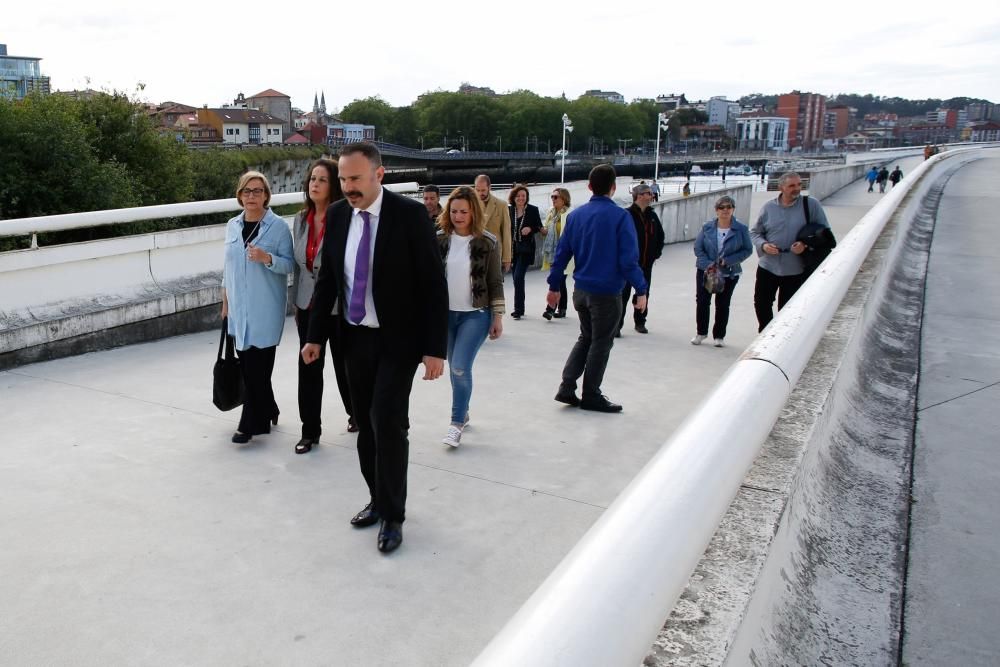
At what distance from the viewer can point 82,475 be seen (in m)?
4.70

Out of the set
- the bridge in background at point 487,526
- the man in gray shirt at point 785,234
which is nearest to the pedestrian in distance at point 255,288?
the bridge in background at point 487,526

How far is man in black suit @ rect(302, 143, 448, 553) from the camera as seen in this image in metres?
3.88

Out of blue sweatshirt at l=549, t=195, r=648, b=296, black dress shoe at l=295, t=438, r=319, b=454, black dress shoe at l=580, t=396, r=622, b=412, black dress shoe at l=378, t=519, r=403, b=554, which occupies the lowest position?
black dress shoe at l=580, t=396, r=622, b=412

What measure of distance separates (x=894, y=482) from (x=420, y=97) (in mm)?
164414

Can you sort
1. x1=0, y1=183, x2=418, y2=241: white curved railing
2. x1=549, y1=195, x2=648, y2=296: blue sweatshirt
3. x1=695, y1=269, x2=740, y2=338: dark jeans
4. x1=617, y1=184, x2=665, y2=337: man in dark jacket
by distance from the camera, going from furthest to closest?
x1=617, y1=184, x2=665, y2=337: man in dark jacket < x1=695, y1=269, x2=740, y2=338: dark jeans < x1=0, y1=183, x2=418, y2=241: white curved railing < x1=549, y1=195, x2=648, y2=296: blue sweatshirt

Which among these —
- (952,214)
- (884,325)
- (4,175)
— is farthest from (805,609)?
(952,214)

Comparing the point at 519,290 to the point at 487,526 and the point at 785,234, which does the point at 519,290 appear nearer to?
the point at 785,234

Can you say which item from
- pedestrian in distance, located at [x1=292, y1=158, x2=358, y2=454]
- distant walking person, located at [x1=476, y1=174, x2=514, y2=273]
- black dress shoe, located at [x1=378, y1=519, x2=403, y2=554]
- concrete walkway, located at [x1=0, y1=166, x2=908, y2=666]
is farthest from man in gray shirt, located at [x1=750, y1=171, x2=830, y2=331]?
black dress shoe, located at [x1=378, y1=519, x2=403, y2=554]

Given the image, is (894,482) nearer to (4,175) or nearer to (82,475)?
(82,475)

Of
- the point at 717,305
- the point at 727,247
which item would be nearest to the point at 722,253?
the point at 727,247

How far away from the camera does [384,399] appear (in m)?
3.92

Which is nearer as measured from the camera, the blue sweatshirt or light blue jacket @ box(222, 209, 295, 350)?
light blue jacket @ box(222, 209, 295, 350)

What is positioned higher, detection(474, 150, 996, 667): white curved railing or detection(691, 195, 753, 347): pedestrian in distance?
detection(474, 150, 996, 667): white curved railing

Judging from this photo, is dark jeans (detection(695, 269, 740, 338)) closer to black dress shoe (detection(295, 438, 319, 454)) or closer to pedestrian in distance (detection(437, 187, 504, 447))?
pedestrian in distance (detection(437, 187, 504, 447))
